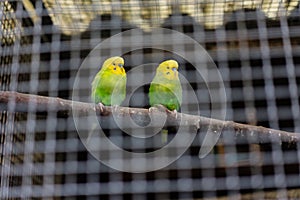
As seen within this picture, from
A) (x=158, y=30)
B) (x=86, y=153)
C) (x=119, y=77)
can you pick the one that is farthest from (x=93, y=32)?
(x=86, y=153)

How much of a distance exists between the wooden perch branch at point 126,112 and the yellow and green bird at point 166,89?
0.44 feet

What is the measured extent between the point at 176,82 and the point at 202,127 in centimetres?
23

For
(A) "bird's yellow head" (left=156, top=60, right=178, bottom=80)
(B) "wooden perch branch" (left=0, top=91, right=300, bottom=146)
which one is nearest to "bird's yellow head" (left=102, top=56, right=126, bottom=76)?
(A) "bird's yellow head" (left=156, top=60, right=178, bottom=80)

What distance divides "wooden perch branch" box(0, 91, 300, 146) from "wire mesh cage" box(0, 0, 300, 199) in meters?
0.21

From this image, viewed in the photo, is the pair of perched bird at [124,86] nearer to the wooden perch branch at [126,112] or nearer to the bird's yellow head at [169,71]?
the bird's yellow head at [169,71]

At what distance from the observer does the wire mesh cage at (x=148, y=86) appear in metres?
1.35

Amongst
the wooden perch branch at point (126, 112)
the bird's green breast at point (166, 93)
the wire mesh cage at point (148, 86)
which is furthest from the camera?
the wire mesh cage at point (148, 86)

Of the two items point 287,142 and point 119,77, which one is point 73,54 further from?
point 287,142

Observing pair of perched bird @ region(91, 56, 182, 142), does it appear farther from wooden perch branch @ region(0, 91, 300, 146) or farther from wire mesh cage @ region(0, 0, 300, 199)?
wooden perch branch @ region(0, 91, 300, 146)

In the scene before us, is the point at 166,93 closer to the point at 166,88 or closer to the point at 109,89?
the point at 166,88

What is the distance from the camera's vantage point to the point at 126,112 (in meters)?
0.97

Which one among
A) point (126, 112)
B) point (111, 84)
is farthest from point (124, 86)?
point (126, 112)

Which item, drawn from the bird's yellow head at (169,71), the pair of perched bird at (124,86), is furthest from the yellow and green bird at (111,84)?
the bird's yellow head at (169,71)

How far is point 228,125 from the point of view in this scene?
0.98 metres
